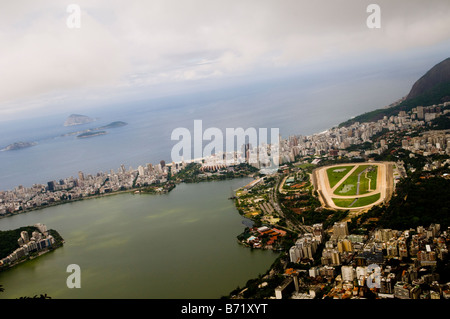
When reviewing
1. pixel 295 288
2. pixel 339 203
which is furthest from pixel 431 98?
pixel 295 288

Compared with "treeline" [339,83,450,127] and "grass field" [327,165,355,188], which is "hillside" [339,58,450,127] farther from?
"grass field" [327,165,355,188]

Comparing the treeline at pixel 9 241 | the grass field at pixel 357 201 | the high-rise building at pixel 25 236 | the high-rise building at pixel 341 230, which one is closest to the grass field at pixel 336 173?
the grass field at pixel 357 201

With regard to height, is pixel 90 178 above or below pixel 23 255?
above

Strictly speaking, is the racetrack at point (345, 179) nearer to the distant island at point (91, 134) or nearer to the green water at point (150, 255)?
the green water at point (150, 255)

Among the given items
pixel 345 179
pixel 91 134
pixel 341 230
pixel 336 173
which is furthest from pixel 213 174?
pixel 91 134

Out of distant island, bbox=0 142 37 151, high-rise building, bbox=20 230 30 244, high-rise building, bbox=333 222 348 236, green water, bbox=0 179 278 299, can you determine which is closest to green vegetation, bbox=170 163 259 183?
green water, bbox=0 179 278 299
